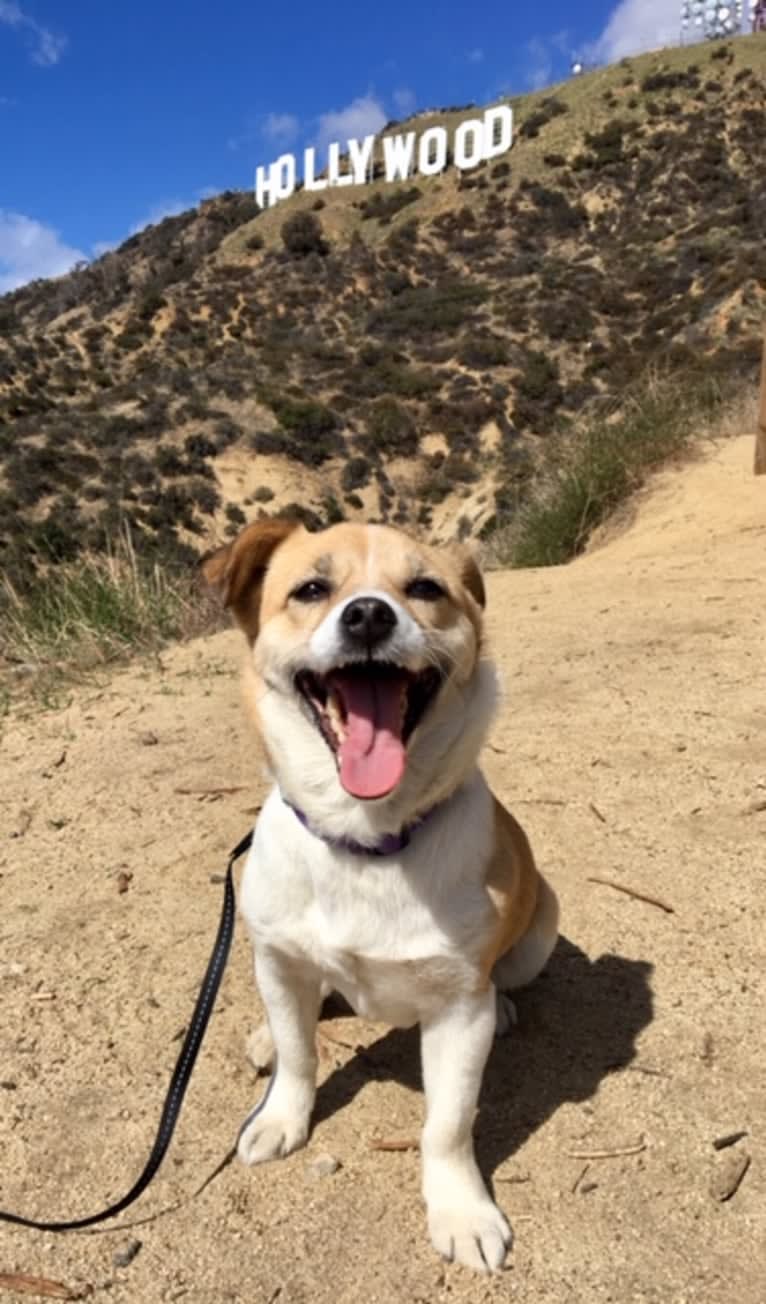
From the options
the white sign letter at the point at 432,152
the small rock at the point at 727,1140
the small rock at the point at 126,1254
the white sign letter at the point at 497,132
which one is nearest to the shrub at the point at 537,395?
the white sign letter at the point at 497,132

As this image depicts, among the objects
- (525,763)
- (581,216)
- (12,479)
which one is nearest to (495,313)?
(581,216)

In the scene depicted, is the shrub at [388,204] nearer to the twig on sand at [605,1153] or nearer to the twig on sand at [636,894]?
the twig on sand at [636,894]

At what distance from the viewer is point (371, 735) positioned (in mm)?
2037

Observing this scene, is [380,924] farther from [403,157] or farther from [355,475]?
[403,157]

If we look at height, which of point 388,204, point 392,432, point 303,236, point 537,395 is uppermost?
point 388,204

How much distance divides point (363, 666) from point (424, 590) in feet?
1.00

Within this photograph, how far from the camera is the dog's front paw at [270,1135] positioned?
7.43 feet

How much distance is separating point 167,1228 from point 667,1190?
3.51ft

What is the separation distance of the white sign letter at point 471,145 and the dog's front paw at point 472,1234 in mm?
60597

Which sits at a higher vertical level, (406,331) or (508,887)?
(406,331)

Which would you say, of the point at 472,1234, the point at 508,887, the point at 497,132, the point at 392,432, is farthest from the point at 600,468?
the point at 497,132

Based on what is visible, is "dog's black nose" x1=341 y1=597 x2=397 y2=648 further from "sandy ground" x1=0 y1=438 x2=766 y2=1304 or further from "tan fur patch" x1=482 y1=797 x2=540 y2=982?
"sandy ground" x1=0 y1=438 x2=766 y2=1304

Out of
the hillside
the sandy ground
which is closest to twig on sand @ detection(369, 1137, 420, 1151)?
the sandy ground

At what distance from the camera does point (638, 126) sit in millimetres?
51219
